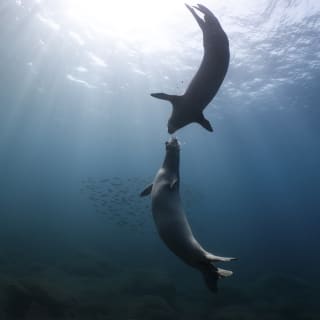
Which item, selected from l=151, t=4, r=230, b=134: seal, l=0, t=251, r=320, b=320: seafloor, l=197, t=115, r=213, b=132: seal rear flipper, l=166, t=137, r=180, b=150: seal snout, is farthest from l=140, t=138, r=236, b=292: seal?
l=0, t=251, r=320, b=320: seafloor

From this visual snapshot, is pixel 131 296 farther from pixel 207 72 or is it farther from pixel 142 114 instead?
pixel 142 114

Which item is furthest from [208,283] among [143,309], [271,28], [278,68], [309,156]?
[309,156]

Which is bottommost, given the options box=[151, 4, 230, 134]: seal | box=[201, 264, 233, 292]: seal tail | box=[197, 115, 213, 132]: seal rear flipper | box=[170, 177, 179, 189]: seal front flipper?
box=[201, 264, 233, 292]: seal tail

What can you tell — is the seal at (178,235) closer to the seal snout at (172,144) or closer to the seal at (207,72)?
the seal snout at (172,144)

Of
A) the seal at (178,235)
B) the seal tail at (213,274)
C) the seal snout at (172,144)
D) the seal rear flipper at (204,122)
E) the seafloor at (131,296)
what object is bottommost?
the seafloor at (131,296)

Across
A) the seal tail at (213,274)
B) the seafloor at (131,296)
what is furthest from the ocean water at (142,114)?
the seal tail at (213,274)

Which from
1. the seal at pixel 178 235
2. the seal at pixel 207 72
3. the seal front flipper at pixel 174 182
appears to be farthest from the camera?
the seal front flipper at pixel 174 182

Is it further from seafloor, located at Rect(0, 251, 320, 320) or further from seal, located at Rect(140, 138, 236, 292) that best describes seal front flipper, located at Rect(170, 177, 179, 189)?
seafloor, located at Rect(0, 251, 320, 320)

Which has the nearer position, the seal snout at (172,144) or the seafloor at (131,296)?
the seal snout at (172,144)

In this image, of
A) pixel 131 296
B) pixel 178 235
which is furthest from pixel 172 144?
pixel 131 296

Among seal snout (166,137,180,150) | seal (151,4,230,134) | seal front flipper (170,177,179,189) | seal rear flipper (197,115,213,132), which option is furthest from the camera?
seal snout (166,137,180,150)

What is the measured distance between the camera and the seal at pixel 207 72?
301 cm

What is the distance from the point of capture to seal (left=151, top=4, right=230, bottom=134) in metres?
3.01

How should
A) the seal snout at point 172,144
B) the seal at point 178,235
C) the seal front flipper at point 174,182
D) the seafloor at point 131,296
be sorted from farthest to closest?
the seafloor at point 131,296 → the seal snout at point 172,144 → the seal front flipper at point 174,182 → the seal at point 178,235
